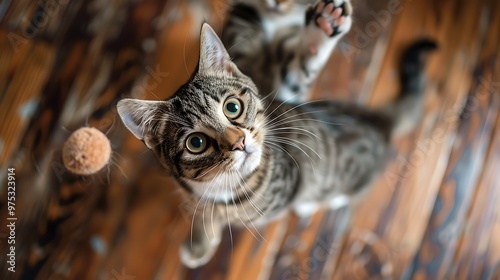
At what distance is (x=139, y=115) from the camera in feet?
2.30

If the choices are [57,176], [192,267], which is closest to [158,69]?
[57,176]

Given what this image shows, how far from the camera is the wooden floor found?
40.8 inches

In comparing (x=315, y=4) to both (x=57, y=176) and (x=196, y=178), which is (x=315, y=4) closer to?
(x=196, y=178)

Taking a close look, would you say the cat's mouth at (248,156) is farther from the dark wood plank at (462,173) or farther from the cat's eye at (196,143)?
the dark wood plank at (462,173)

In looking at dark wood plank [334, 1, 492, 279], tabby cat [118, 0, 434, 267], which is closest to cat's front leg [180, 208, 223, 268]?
tabby cat [118, 0, 434, 267]

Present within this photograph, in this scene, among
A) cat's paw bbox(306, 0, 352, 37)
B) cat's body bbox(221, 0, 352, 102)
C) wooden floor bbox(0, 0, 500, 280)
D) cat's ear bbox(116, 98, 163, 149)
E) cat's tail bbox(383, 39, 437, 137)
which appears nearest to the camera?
cat's ear bbox(116, 98, 163, 149)

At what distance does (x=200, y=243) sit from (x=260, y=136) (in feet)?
1.49

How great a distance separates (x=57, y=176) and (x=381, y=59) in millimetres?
940

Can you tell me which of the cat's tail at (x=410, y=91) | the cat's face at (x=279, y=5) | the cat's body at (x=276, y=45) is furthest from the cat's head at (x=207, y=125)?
the cat's tail at (x=410, y=91)

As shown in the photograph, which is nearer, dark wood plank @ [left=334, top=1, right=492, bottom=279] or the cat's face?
the cat's face

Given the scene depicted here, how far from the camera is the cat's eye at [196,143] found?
0.75 meters

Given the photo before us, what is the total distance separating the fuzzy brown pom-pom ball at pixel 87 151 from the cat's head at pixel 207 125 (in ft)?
0.24

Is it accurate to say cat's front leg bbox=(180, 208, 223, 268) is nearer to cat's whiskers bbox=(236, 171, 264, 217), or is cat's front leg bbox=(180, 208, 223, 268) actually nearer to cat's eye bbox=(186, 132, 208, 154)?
cat's whiskers bbox=(236, 171, 264, 217)

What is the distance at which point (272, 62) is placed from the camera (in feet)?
3.27
